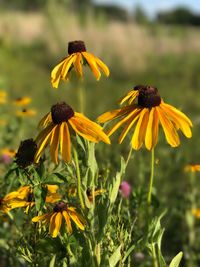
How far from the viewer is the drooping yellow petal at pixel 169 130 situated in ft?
4.55

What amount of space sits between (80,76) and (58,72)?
4.0 inches

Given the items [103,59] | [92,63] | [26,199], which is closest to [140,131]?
[92,63]

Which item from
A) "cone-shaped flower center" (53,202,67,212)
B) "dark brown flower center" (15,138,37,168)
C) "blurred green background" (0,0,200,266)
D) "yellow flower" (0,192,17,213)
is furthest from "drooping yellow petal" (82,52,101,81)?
"blurred green background" (0,0,200,266)

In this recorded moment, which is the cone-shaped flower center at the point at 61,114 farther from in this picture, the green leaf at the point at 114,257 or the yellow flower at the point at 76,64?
the green leaf at the point at 114,257

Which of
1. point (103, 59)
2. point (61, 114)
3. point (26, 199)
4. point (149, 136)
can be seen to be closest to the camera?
point (149, 136)

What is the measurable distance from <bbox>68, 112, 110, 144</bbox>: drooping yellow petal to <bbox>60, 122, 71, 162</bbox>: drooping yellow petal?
21 millimetres

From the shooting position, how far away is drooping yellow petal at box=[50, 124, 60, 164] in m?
1.42

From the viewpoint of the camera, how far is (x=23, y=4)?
40.8m

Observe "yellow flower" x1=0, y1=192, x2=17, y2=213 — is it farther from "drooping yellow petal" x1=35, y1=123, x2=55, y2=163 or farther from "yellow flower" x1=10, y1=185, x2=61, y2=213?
"drooping yellow petal" x1=35, y1=123, x2=55, y2=163

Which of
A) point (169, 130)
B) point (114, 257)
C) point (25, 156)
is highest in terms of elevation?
point (169, 130)

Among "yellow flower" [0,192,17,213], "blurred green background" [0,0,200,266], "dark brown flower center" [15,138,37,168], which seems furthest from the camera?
"blurred green background" [0,0,200,266]

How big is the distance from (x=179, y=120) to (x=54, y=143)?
0.33 meters

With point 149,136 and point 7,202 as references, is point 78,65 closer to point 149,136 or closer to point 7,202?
point 149,136

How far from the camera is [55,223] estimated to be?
157 centimetres
